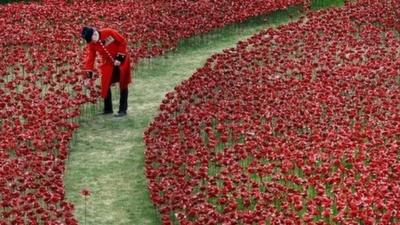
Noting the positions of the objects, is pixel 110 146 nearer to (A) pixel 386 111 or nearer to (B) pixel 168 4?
(A) pixel 386 111

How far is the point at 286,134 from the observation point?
1393cm

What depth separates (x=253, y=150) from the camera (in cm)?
1325

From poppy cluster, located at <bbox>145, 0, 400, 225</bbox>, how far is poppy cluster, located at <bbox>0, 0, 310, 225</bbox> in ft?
4.64

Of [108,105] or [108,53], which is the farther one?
[108,105]

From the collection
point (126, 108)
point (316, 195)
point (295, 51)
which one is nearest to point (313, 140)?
point (316, 195)

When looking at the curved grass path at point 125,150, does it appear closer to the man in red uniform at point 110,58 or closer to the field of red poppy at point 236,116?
the field of red poppy at point 236,116

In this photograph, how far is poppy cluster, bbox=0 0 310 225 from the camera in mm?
11805

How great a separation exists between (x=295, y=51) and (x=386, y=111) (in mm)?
4456

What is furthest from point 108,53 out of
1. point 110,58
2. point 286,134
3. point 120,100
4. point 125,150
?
point 286,134

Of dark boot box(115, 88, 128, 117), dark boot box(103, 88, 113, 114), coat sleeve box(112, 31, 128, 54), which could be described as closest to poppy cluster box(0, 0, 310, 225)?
dark boot box(103, 88, 113, 114)

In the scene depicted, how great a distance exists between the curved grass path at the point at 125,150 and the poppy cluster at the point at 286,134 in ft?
1.48

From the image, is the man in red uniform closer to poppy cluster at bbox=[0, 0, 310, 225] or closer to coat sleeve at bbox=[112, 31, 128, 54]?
coat sleeve at bbox=[112, 31, 128, 54]

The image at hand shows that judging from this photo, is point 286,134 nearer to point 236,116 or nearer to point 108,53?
point 236,116

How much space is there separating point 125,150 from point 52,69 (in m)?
3.60
